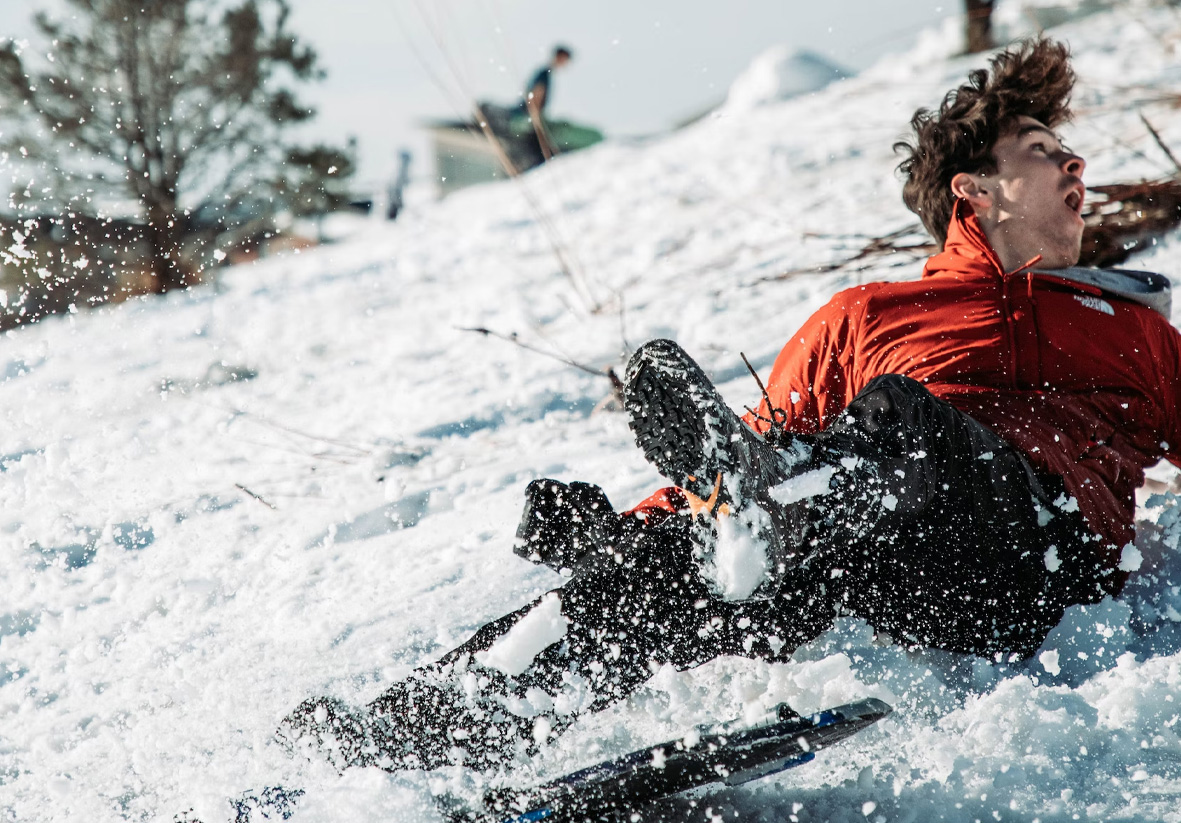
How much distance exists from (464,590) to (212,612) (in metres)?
0.58

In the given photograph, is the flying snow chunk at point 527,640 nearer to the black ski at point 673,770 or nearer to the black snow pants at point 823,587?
the black snow pants at point 823,587

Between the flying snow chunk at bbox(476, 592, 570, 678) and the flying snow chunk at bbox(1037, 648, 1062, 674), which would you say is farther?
the flying snow chunk at bbox(1037, 648, 1062, 674)

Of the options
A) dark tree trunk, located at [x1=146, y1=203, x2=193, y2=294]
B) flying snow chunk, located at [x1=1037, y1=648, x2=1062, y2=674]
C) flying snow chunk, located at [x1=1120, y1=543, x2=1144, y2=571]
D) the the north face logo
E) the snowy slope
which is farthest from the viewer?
dark tree trunk, located at [x1=146, y1=203, x2=193, y2=294]

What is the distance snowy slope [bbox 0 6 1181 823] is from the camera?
1.28m

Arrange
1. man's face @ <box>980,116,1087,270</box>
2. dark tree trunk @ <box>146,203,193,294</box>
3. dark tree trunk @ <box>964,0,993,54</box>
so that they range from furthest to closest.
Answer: dark tree trunk @ <box>146,203,193,294</box> → dark tree trunk @ <box>964,0,993,54</box> → man's face @ <box>980,116,1087,270</box>

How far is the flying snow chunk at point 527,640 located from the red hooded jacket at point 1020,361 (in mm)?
285

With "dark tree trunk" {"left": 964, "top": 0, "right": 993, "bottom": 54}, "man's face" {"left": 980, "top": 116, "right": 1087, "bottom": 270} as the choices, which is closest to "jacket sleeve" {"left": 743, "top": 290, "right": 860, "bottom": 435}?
"man's face" {"left": 980, "top": 116, "right": 1087, "bottom": 270}

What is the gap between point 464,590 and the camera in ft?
5.99

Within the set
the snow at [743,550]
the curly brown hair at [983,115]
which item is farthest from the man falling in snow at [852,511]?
the curly brown hair at [983,115]

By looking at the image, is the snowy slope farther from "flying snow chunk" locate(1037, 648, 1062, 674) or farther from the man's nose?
the man's nose

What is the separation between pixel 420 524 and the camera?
2223 mm

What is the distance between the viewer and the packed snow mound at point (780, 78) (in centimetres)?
752

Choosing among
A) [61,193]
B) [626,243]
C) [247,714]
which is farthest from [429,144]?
[247,714]

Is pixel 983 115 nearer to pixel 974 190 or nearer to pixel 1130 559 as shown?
pixel 974 190
